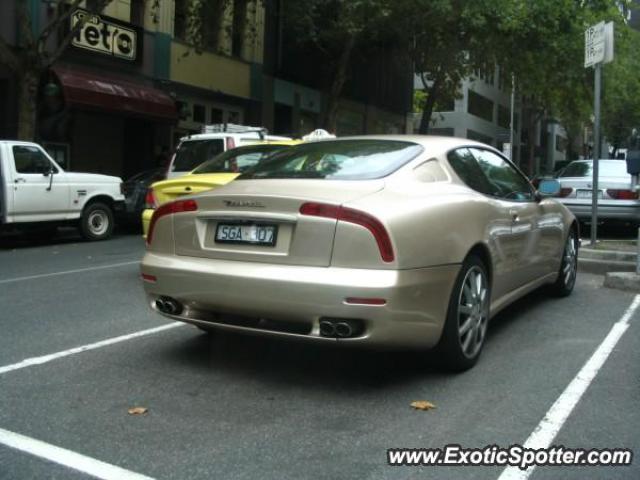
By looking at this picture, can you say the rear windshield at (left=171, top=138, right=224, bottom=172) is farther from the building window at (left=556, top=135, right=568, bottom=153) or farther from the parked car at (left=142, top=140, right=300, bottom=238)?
the building window at (left=556, top=135, right=568, bottom=153)

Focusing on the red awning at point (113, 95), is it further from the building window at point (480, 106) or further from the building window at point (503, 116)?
the building window at point (503, 116)

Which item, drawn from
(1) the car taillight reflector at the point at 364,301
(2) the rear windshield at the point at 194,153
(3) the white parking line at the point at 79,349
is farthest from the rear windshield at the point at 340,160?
(2) the rear windshield at the point at 194,153

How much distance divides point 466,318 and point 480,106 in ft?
160

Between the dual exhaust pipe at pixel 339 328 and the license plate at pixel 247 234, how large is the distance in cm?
57

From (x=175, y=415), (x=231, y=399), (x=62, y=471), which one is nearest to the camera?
(x=62, y=471)

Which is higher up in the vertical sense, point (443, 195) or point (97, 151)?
point (97, 151)

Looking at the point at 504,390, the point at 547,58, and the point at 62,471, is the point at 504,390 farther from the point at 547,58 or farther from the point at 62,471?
the point at 547,58

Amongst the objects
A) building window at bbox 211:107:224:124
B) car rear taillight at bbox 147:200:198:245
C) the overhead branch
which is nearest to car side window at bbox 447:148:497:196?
car rear taillight at bbox 147:200:198:245

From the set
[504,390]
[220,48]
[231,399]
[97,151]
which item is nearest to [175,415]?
[231,399]

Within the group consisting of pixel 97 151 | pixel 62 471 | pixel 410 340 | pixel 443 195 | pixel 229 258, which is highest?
pixel 97 151

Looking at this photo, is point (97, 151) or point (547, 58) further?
point (547, 58)

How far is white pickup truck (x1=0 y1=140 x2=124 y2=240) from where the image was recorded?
1177cm

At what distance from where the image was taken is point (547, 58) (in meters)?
25.2

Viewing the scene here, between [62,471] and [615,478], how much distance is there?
2360 millimetres
